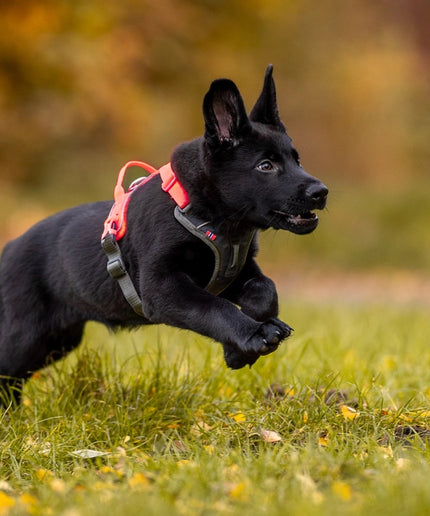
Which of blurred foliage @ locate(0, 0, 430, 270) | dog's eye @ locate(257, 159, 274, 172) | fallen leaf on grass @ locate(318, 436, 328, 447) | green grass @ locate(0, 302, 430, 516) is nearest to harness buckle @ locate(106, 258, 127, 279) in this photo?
green grass @ locate(0, 302, 430, 516)

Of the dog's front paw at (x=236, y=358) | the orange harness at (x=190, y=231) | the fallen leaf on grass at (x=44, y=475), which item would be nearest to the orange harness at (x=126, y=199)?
the orange harness at (x=190, y=231)

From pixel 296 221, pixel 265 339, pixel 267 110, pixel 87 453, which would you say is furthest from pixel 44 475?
pixel 267 110

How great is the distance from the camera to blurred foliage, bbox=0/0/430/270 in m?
10.8

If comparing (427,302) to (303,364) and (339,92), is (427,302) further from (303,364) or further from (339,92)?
(339,92)

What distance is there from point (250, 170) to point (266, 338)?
667mm

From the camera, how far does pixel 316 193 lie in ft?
9.77

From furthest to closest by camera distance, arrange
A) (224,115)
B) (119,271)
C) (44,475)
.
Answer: (119,271)
(224,115)
(44,475)

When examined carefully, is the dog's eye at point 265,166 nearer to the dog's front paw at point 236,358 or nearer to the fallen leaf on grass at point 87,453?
the dog's front paw at point 236,358

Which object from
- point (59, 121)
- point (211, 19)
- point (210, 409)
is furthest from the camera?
point (59, 121)

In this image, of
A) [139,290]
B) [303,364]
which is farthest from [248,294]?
[303,364]

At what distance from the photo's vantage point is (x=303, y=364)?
14.0 feet

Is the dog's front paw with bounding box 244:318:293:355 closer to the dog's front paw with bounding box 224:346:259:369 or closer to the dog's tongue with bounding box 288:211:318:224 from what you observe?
the dog's front paw with bounding box 224:346:259:369

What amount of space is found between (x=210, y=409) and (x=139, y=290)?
2.18ft

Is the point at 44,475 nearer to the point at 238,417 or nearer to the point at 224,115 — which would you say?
the point at 238,417
